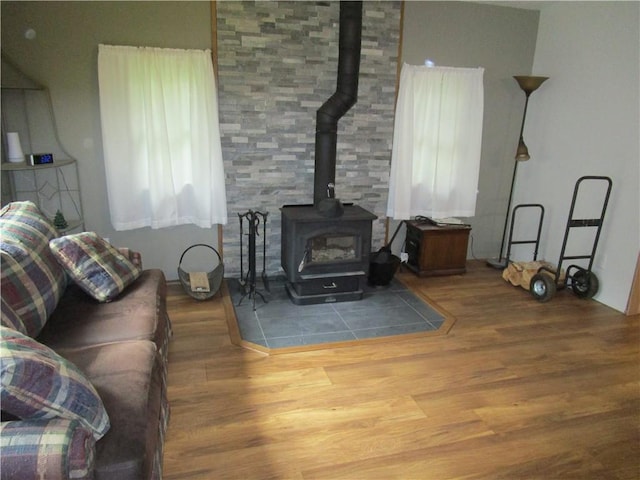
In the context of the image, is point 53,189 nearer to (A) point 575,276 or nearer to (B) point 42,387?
(B) point 42,387

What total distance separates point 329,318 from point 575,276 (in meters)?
2.27

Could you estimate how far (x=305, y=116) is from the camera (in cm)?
385

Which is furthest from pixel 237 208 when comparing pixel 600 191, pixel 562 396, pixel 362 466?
pixel 600 191

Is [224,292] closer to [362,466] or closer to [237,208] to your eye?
[237,208]

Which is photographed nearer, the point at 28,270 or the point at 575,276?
the point at 28,270

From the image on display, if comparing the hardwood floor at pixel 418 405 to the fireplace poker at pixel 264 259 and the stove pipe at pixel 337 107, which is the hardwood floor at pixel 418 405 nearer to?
the fireplace poker at pixel 264 259

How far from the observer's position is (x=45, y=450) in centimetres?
120

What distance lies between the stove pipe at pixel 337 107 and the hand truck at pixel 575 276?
1841 millimetres

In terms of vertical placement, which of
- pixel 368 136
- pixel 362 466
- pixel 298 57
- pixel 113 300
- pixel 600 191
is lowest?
pixel 362 466

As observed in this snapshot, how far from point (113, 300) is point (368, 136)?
2.63m

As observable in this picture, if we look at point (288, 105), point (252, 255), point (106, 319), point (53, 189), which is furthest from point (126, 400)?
point (288, 105)

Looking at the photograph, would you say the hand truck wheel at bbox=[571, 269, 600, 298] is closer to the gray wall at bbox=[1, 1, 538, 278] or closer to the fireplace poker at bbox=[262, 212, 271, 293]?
the gray wall at bbox=[1, 1, 538, 278]

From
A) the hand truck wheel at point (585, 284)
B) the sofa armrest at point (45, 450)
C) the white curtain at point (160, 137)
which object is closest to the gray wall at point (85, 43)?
the white curtain at point (160, 137)

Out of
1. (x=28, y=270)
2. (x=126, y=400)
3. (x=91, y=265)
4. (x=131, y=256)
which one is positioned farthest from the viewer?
(x=131, y=256)
